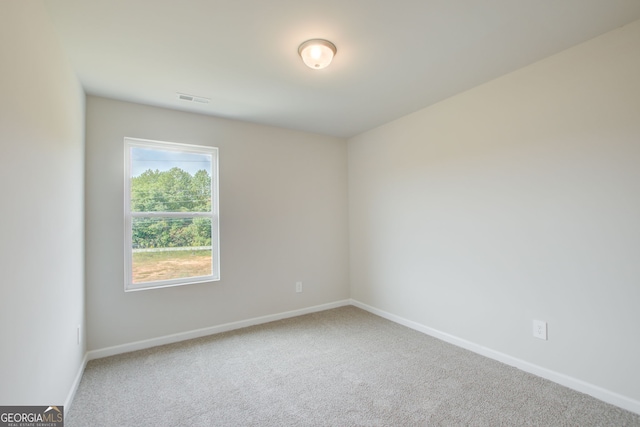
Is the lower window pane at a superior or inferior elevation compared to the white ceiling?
inferior

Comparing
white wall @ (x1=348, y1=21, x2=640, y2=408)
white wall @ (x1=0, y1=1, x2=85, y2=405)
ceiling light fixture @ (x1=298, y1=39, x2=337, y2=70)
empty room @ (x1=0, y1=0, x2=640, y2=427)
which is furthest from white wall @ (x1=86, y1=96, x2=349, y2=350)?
ceiling light fixture @ (x1=298, y1=39, x2=337, y2=70)

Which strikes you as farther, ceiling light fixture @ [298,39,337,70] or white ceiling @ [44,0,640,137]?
ceiling light fixture @ [298,39,337,70]

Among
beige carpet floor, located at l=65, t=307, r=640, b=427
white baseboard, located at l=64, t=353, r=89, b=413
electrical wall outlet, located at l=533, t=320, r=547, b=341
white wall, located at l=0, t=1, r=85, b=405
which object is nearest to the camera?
white wall, located at l=0, t=1, r=85, b=405

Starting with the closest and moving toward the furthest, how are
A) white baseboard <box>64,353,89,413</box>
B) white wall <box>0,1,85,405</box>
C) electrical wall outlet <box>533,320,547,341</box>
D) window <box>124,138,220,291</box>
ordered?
white wall <box>0,1,85,405</box>, white baseboard <box>64,353,89,413</box>, electrical wall outlet <box>533,320,547,341</box>, window <box>124,138,220,291</box>

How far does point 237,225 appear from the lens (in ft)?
11.4

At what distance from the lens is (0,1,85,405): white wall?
3.95 feet

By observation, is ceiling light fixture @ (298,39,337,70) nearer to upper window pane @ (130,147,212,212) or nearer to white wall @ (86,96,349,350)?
white wall @ (86,96,349,350)

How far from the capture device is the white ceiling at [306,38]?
5.55 feet

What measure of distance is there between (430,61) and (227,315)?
10.7 feet

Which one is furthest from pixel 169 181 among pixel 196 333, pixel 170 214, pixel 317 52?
pixel 317 52

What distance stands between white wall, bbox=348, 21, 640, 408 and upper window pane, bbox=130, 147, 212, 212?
2.36 m

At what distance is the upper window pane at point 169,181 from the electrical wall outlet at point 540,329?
3.35 metres

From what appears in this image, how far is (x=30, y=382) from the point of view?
138 centimetres

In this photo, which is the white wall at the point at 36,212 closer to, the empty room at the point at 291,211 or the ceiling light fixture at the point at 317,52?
the empty room at the point at 291,211
